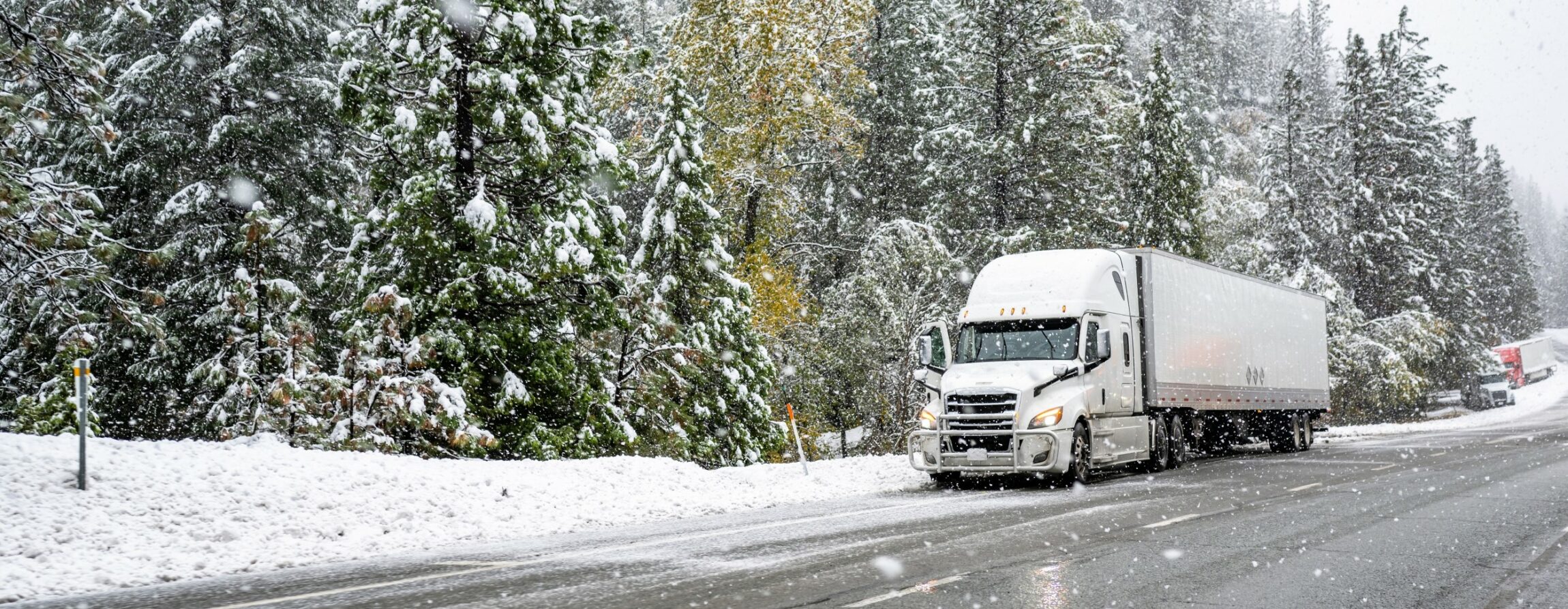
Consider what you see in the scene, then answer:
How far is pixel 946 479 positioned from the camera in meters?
18.0

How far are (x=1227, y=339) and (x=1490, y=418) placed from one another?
34618 millimetres

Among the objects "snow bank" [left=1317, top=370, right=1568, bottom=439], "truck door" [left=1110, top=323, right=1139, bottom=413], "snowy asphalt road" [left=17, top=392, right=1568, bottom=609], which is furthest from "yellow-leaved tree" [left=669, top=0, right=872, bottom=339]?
"snow bank" [left=1317, top=370, right=1568, bottom=439]

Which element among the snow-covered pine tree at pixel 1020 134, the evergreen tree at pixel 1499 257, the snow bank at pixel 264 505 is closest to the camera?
the snow bank at pixel 264 505

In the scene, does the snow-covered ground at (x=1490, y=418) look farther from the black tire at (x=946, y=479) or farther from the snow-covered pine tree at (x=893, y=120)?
the black tire at (x=946, y=479)

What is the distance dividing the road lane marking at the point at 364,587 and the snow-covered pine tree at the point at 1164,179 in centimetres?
3322

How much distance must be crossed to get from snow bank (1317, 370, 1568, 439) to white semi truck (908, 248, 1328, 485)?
57.1ft

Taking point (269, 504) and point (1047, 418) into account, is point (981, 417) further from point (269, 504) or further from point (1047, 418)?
point (269, 504)

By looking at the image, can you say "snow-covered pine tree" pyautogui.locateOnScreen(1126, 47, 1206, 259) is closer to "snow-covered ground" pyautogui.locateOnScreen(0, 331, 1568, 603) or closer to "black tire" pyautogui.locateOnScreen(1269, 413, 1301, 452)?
"black tire" pyautogui.locateOnScreen(1269, 413, 1301, 452)

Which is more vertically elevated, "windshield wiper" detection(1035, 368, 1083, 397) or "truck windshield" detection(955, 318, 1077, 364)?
"truck windshield" detection(955, 318, 1077, 364)

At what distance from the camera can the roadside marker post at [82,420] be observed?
10.4 metres

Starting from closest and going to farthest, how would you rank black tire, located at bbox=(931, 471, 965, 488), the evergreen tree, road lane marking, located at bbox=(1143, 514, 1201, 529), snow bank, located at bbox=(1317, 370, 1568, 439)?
road lane marking, located at bbox=(1143, 514, 1201, 529) < black tire, located at bbox=(931, 471, 965, 488) < snow bank, located at bbox=(1317, 370, 1568, 439) < the evergreen tree

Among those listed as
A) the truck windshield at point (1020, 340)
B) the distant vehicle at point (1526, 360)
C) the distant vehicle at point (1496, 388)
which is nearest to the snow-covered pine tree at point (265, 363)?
the truck windshield at point (1020, 340)

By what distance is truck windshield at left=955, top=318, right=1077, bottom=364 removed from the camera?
17203 mm

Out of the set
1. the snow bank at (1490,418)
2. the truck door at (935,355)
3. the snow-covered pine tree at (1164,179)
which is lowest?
the snow bank at (1490,418)
